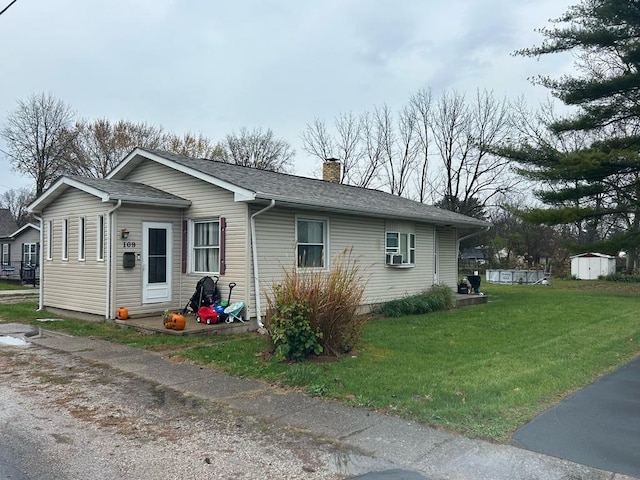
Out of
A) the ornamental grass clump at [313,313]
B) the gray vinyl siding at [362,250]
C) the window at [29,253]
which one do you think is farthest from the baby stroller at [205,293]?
the window at [29,253]

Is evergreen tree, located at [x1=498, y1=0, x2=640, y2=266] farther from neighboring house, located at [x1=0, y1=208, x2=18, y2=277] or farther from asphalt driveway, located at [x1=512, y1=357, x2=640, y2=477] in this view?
neighboring house, located at [x1=0, y1=208, x2=18, y2=277]

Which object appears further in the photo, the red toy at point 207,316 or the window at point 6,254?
the window at point 6,254

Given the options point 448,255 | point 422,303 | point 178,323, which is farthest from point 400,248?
point 178,323

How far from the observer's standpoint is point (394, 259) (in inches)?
556

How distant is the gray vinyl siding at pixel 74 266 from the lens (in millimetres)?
11203

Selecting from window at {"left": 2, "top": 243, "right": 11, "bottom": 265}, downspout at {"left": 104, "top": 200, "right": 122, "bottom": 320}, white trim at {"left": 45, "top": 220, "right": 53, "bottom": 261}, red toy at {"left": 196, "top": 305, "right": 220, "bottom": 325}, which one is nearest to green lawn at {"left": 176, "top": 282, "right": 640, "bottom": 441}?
red toy at {"left": 196, "top": 305, "right": 220, "bottom": 325}

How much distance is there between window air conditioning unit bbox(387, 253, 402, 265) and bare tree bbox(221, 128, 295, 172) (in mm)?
26835

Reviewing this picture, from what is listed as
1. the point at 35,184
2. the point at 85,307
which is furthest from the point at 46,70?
the point at 35,184

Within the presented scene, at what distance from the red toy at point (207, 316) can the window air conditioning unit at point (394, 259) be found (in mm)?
5770

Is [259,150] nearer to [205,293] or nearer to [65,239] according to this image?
[65,239]

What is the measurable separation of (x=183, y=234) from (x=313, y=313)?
555 centimetres

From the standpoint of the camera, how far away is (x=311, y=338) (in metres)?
7.11

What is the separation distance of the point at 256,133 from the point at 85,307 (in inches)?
1211

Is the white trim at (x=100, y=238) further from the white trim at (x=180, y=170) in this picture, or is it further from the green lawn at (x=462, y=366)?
the green lawn at (x=462, y=366)
